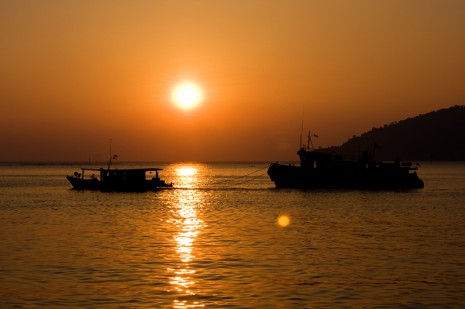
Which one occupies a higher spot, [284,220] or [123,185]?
[123,185]

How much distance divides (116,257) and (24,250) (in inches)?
235

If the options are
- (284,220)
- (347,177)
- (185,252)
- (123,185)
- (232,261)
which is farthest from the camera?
(347,177)

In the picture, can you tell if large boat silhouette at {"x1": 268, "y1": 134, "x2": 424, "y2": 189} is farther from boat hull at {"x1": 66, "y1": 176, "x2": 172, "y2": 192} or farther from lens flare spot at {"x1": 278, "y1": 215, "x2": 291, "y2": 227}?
lens flare spot at {"x1": 278, "y1": 215, "x2": 291, "y2": 227}

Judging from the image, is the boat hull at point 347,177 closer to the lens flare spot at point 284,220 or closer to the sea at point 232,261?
the sea at point 232,261

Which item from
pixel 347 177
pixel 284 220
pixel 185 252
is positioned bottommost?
pixel 284 220

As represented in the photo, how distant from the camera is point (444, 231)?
148ft

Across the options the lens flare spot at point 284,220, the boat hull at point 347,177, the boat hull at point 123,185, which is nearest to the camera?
the lens flare spot at point 284,220

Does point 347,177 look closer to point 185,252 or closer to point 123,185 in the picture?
point 123,185

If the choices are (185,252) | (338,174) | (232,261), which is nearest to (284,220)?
(185,252)

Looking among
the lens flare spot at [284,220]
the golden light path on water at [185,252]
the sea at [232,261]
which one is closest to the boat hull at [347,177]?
the golden light path on water at [185,252]

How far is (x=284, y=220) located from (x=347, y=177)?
53530 mm

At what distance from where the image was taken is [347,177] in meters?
106

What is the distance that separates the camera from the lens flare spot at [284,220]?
5047cm

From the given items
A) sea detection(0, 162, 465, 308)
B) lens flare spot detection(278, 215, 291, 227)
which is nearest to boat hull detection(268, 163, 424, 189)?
sea detection(0, 162, 465, 308)
